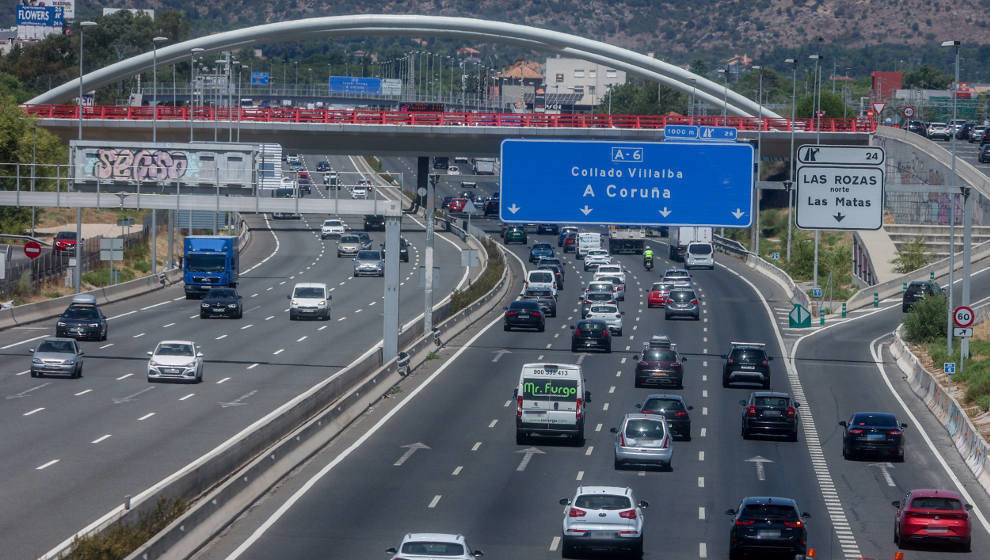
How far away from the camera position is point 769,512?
23.9 meters

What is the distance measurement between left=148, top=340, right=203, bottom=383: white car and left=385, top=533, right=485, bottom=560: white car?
77.4ft

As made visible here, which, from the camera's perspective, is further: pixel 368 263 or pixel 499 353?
pixel 368 263

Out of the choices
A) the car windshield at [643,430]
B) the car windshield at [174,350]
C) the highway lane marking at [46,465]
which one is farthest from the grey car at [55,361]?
the car windshield at [643,430]

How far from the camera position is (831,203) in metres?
33.2

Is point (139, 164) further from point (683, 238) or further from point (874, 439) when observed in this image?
point (683, 238)

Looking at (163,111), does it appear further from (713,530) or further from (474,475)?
(713,530)

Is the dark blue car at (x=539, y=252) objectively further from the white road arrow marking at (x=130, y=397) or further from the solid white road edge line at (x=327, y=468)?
the white road arrow marking at (x=130, y=397)

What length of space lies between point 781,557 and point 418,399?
20.6 m

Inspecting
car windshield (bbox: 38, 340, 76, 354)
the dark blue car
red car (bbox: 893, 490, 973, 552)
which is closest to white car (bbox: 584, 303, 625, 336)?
car windshield (bbox: 38, 340, 76, 354)

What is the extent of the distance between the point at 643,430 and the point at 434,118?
5184 cm

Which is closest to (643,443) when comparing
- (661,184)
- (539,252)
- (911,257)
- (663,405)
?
(663,405)

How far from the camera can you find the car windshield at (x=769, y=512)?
23.8 m

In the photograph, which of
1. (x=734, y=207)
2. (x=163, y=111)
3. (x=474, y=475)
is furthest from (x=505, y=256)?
(x=474, y=475)

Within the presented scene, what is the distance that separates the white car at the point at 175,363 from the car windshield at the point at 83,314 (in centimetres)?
1089
